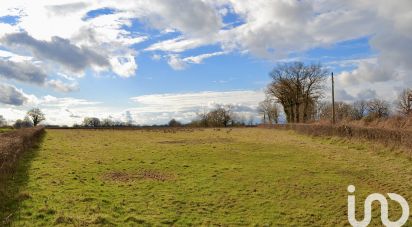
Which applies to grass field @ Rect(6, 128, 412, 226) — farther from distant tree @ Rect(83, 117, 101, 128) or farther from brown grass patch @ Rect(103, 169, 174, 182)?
distant tree @ Rect(83, 117, 101, 128)

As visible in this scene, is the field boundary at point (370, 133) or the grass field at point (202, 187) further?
the field boundary at point (370, 133)

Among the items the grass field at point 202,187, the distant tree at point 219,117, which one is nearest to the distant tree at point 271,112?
the distant tree at point 219,117

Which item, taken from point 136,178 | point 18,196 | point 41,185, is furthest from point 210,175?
point 18,196

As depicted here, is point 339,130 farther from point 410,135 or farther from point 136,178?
point 136,178

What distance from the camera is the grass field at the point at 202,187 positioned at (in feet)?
46.2

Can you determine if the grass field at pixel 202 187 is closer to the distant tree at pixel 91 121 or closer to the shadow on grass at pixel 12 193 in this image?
the shadow on grass at pixel 12 193

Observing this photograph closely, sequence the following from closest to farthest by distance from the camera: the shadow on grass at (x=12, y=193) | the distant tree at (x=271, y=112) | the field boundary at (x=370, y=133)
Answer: the shadow on grass at (x=12, y=193), the field boundary at (x=370, y=133), the distant tree at (x=271, y=112)

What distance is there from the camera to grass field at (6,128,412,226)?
46.2 ft

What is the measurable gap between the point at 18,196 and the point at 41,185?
2927 millimetres

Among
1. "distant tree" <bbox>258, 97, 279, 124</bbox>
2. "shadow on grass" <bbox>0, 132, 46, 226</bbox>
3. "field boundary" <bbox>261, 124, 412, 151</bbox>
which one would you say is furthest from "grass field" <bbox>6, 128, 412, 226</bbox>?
"distant tree" <bbox>258, 97, 279, 124</bbox>

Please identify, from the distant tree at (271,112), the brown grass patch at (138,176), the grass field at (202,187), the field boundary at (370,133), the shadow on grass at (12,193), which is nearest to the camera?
the shadow on grass at (12,193)

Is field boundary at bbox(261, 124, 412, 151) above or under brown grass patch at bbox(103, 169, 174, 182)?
above

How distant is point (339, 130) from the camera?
124 ft

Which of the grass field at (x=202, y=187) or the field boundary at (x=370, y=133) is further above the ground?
the field boundary at (x=370, y=133)
